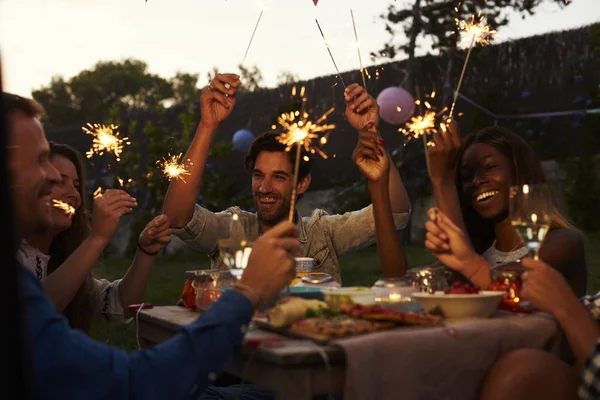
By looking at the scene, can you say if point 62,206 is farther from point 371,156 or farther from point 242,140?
point 242,140

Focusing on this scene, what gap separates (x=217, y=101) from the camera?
354 centimetres

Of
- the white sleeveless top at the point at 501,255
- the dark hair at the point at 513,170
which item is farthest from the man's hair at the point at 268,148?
the white sleeveless top at the point at 501,255

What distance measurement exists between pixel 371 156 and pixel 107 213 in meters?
1.12

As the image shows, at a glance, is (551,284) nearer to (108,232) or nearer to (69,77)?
(108,232)

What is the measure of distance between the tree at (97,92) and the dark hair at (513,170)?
97.6 feet

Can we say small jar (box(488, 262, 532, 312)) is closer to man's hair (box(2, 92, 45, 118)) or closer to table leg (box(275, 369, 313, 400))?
table leg (box(275, 369, 313, 400))

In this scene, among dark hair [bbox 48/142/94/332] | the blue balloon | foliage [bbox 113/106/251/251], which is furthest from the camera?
foliage [bbox 113/106/251/251]

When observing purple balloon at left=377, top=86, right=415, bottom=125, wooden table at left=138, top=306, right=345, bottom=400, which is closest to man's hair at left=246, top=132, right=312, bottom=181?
wooden table at left=138, top=306, right=345, bottom=400

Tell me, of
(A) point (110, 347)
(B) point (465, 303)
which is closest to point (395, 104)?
(B) point (465, 303)

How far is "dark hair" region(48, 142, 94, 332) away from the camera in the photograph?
3.18m

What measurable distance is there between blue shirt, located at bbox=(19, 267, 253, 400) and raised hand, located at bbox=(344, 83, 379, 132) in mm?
1626

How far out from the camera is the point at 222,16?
4387 mm

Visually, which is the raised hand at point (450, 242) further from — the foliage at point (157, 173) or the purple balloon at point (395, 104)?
the foliage at point (157, 173)

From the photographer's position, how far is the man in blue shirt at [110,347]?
1809mm
